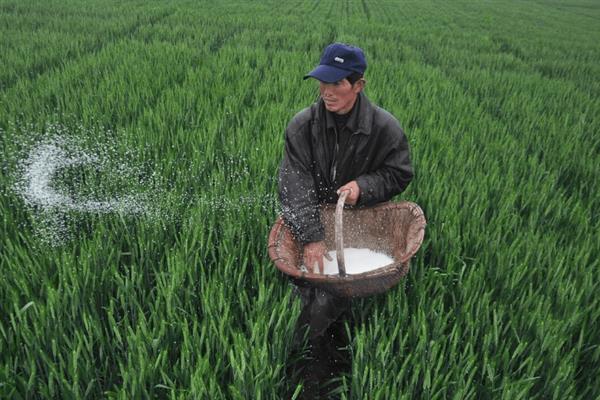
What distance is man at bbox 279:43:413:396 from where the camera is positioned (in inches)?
52.9

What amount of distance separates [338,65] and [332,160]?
393 millimetres

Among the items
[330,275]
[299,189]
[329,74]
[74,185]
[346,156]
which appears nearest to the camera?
[330,275]

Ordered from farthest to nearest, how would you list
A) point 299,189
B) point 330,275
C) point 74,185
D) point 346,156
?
point 74,185 < point 346,156 < point 299,189 < point 330,275

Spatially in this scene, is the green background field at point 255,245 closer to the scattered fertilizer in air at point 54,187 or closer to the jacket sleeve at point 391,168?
the scattered fertilizer in air at point 54,187

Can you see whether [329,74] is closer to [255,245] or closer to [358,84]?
[358,84]

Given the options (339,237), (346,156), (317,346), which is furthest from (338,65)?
(317,346)

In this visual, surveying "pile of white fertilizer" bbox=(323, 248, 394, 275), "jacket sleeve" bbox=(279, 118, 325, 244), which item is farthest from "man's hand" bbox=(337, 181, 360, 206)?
"pile of white fertilizer" bbox=(323, 248, 394, 275)

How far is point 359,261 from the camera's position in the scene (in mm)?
1555

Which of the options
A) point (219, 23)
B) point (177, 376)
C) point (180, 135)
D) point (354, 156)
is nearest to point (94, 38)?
point (219, 23)

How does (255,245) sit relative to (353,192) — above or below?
below

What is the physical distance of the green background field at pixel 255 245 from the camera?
107 centimetres

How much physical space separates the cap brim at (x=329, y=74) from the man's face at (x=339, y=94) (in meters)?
0.03

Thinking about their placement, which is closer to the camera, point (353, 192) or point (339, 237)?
point (339, 237)

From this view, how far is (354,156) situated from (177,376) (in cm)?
100
